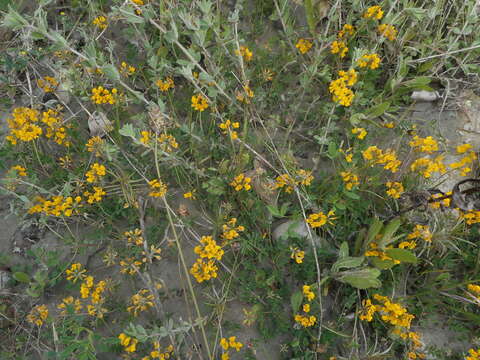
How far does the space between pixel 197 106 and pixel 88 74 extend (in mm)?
931

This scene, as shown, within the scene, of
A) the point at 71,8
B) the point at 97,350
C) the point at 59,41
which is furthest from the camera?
the point at 71,8

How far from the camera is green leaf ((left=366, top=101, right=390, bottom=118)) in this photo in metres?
3.13

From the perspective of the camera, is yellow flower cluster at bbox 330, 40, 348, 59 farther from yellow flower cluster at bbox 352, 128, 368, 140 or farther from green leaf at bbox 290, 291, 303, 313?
green leaf at bbox 290, 291, 303, 313

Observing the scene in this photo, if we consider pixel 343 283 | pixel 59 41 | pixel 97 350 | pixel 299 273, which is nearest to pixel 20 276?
pixel 97 350

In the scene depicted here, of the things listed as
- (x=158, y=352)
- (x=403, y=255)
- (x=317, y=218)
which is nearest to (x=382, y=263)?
(x=403, y=255)

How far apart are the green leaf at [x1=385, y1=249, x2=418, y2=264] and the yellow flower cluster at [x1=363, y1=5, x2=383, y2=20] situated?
198cm

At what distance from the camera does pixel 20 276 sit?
112 inches

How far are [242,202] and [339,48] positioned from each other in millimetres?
1696

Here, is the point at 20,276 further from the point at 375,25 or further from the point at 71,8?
the point at 375,25

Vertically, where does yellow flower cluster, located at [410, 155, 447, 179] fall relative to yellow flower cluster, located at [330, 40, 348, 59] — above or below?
below

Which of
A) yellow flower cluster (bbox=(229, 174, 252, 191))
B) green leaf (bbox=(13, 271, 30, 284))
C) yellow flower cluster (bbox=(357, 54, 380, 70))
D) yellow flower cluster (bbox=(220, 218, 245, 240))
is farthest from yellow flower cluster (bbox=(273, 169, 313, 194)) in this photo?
green leaf (bbox=(13, 271, 30, 284))

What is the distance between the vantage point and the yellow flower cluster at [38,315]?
2639mm

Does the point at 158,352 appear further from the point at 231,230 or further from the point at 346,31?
the point at 346,31

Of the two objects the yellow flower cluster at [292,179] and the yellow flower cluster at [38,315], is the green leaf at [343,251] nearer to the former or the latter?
the yellow flower cluster at [292,179]
